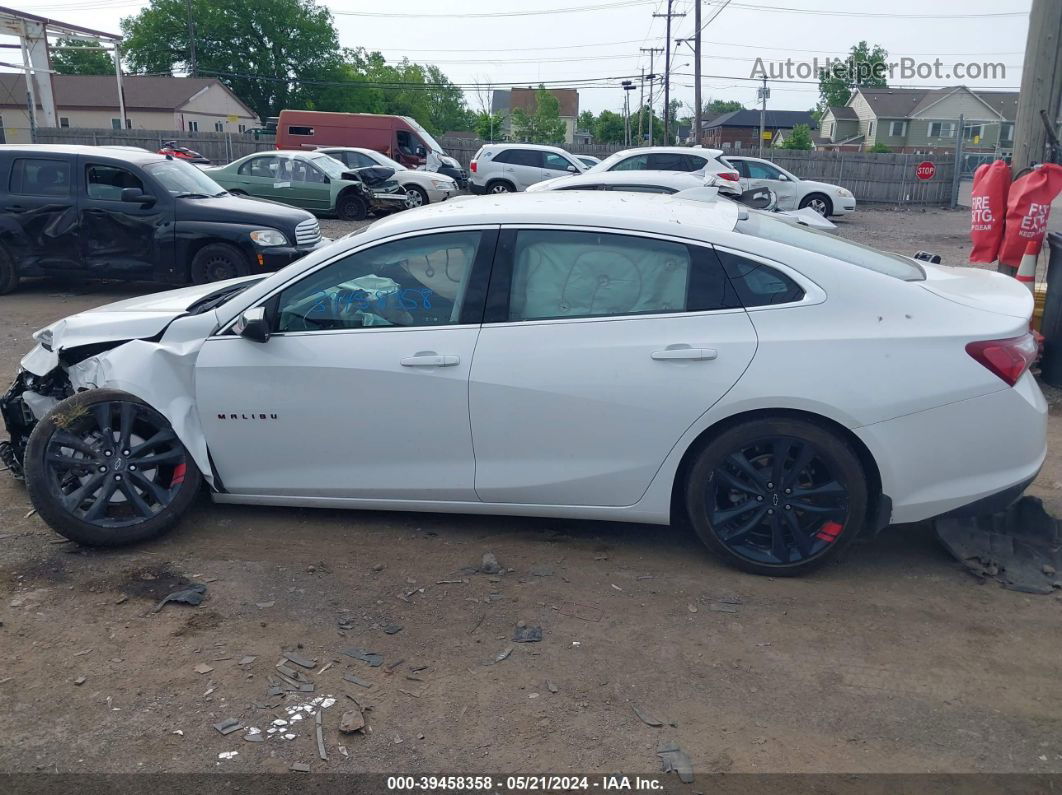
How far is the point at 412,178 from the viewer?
2256cm

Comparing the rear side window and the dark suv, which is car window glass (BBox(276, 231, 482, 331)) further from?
the dark suv

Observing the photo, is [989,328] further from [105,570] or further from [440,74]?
[440,74]

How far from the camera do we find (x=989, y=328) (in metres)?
3.80

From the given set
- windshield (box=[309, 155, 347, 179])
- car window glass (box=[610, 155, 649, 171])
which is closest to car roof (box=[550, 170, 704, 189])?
car window glass (box=[610, 155, 649, 171])

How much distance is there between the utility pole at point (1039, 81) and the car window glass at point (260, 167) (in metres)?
16.0

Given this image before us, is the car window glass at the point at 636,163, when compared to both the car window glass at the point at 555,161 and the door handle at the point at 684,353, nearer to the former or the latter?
the car window glass at the point at 555,161

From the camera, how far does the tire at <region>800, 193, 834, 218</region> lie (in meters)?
23.8

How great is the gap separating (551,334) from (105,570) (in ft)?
7.69

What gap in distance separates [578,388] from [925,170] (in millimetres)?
29470

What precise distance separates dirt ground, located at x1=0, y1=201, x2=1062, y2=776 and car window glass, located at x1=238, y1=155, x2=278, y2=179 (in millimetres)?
16574

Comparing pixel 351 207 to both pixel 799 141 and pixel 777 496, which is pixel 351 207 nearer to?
pixel 777 496

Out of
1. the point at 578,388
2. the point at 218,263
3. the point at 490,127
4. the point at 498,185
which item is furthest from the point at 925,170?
the point at 490,127

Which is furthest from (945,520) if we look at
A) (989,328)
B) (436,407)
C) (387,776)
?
(387,776)

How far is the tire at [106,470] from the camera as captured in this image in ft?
13.9
